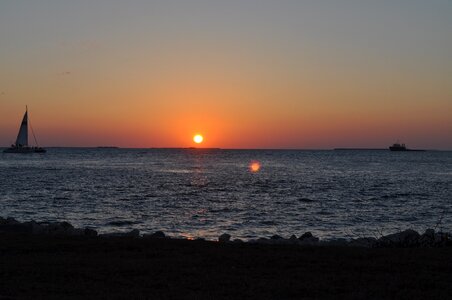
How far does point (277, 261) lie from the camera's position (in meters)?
13.6

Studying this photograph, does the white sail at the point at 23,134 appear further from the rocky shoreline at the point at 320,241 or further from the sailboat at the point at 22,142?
the rocky shoreline at the point at 320,241

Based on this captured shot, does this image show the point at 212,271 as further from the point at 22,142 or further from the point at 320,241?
the point at 22,142

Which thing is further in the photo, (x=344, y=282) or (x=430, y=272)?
(x=430, y=272)

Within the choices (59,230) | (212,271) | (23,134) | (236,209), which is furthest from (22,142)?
(212,271)

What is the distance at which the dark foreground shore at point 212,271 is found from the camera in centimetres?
1054

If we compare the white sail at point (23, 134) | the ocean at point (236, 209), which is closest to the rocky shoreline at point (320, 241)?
the ocean at point (236, 209)

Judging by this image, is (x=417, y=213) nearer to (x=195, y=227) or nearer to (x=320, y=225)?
(x=320, y=225)

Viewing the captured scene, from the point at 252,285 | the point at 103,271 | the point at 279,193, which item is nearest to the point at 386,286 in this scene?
the point at 252,285

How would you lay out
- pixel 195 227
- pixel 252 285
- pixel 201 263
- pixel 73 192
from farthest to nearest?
pixel 73 192 < pixel 195 227 < pixel 201 263 < pixel 252 285

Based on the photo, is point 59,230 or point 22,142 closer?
point 59,230

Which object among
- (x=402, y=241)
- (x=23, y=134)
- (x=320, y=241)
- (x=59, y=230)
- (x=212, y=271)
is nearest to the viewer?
(x=212, y=271)

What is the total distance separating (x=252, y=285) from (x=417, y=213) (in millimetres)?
26038

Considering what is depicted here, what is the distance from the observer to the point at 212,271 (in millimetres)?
12375

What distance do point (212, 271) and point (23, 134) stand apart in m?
141
